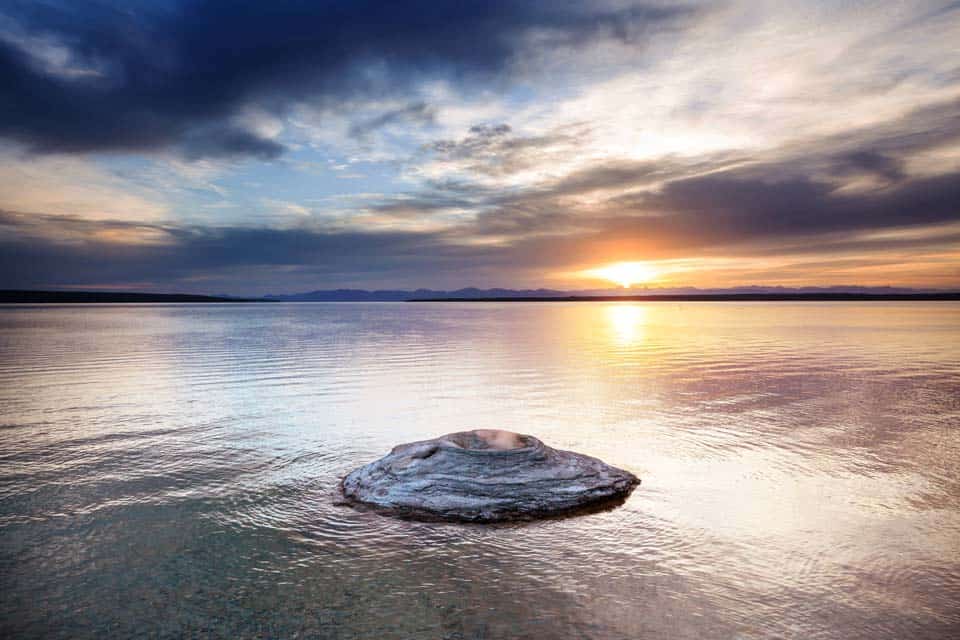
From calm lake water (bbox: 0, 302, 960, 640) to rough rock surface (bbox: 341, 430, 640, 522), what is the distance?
0.51 meters

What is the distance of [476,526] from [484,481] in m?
1.33

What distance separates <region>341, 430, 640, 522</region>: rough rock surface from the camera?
Result: 10.9 m

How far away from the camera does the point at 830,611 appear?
23.7 feet

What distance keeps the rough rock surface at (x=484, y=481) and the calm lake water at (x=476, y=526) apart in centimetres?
51

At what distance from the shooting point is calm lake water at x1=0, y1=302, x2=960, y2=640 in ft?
23.6

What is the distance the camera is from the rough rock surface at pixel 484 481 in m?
10.9

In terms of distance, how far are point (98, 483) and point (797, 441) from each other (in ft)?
61.3

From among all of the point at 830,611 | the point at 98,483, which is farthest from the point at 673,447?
the point at 98,483

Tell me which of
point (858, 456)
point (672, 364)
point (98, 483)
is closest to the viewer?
point (98, 483)

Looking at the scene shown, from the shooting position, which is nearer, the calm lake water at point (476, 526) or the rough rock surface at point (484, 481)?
the calm lake water at point (476, 526)

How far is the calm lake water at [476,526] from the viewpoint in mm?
7199

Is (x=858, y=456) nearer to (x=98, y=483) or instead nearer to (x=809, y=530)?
(x=809, y=530)

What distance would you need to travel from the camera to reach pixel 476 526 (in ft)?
33.9

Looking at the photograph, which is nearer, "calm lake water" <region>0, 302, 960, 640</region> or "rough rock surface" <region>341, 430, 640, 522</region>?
"calm lake water" <region>0, 302, 960, 640</region>
